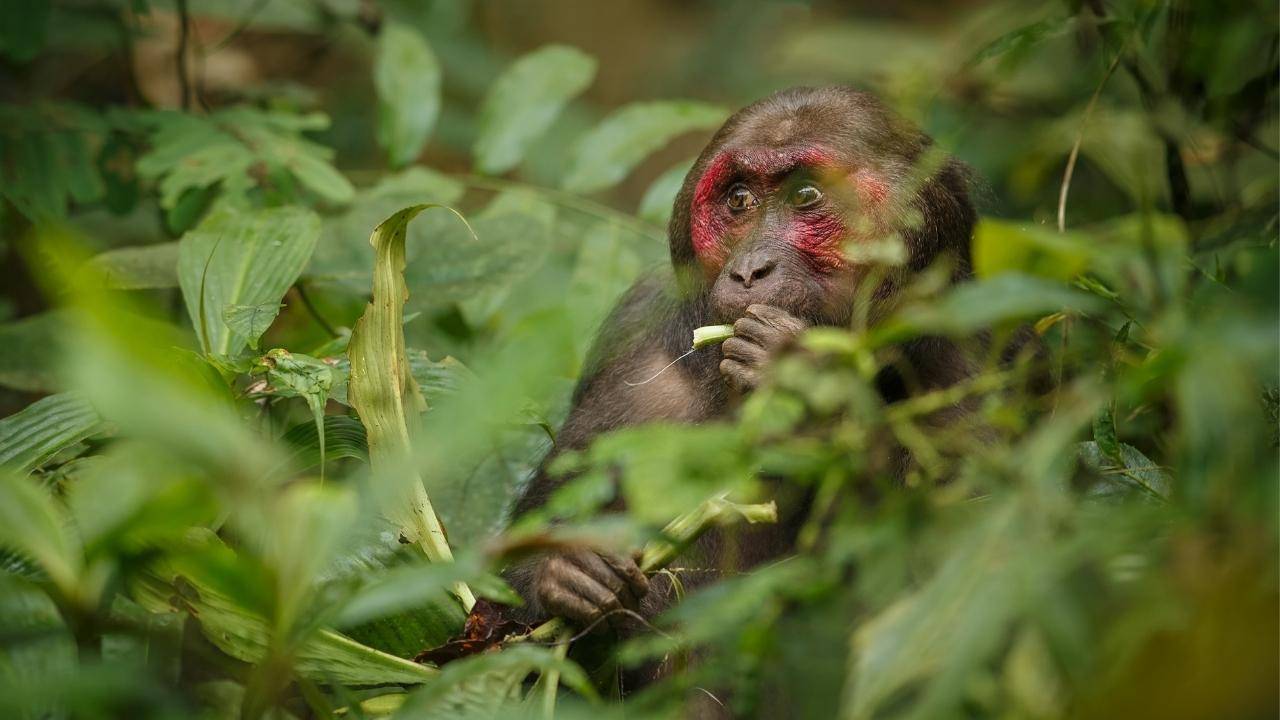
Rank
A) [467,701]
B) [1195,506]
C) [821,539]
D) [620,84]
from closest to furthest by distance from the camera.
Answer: [1195,506], [467,701], [821,539], [620,84]

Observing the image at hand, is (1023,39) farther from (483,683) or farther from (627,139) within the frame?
(483,683)

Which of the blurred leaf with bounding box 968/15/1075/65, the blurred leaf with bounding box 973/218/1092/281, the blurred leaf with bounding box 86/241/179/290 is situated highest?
the blurred leaf with bounding box 973/218/1092/281

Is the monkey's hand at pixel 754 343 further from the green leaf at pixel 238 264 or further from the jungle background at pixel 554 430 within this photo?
the green leaf at pixel 238 264

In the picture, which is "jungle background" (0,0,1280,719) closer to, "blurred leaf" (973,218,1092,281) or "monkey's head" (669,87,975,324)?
"blurred leaf" (973,218,1092,281)

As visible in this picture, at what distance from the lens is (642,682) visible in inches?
152

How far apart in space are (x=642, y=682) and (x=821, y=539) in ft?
2.59

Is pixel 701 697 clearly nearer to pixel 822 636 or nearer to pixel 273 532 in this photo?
pixel 822 636

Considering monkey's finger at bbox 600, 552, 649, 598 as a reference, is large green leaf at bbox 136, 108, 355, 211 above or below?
above

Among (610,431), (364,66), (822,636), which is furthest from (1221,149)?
(364,66)

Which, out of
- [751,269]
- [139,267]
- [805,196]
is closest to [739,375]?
[751,269]

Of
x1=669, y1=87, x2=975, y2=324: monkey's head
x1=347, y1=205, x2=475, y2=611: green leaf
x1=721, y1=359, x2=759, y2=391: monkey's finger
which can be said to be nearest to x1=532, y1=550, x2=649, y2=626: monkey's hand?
x1=347, y1=205, x2=475, y2=611: green leaf

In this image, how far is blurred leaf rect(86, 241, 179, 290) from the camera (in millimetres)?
4719

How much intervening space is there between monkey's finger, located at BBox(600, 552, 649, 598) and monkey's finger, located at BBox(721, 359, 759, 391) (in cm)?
68

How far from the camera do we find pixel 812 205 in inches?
167
